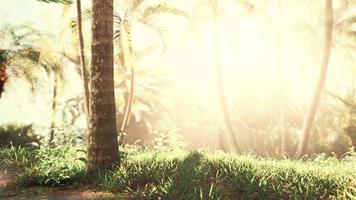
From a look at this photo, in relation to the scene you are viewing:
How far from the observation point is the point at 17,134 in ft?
87.1

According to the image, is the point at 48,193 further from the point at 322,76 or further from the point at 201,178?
the point at 322,76

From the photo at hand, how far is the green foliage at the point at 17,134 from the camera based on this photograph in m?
25.9

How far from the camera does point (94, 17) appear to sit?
1119 cm

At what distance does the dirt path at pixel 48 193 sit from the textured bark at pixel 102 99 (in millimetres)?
958

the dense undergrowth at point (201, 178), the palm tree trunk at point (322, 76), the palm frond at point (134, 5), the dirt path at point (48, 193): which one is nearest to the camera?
the dense undergrowth at point (201, 178)

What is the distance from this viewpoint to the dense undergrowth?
8.28m

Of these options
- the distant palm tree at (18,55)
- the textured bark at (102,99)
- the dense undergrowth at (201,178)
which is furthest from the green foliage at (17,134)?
the textured bark at (102,99)

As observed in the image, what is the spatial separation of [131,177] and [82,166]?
7.09 feet

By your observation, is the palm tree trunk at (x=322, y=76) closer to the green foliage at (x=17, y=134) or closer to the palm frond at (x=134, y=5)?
the palm frond at (x=134, y=5)

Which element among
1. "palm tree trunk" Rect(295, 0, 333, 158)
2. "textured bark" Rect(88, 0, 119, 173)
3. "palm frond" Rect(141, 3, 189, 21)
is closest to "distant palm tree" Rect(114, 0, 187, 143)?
"palm frond" Rect(141, 3, 189, 21)

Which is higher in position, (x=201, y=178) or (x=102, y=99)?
(x=102, y=99)

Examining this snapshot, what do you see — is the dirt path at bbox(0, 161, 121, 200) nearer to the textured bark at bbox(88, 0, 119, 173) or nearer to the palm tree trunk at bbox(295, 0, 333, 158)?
the textured bark at bbox(88, 0, 119, 173)

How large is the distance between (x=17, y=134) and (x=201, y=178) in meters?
19.0

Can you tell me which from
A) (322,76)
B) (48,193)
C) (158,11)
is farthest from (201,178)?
(158,11)
